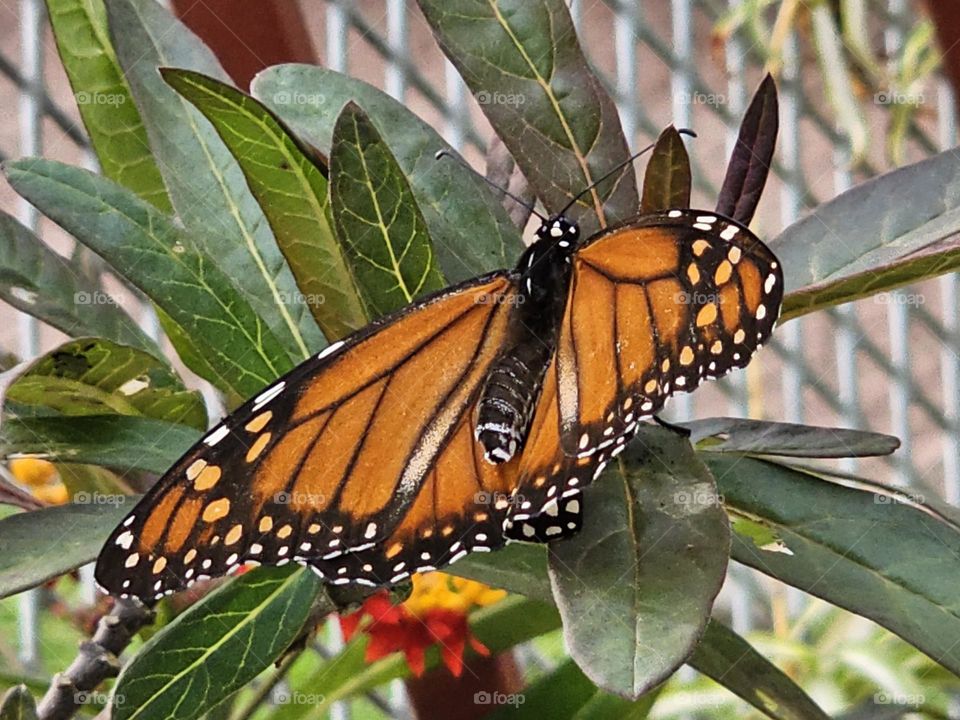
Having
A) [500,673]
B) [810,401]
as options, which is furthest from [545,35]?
[810,401]

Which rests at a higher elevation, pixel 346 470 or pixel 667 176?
pixel 667 176

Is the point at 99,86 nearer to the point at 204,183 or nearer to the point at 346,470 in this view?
the point at 204,183

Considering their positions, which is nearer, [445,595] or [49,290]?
[49,290]

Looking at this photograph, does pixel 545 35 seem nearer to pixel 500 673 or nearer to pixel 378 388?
pixel 378 388

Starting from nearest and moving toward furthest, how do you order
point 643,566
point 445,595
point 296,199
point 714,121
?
point 643,566 → point 296,199 → point 445,595 → point 714,121

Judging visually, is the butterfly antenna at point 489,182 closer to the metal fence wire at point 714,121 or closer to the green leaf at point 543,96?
→ the green leaf at point 543,96

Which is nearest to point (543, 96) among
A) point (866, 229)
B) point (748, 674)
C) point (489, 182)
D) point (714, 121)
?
point (489, 182)
